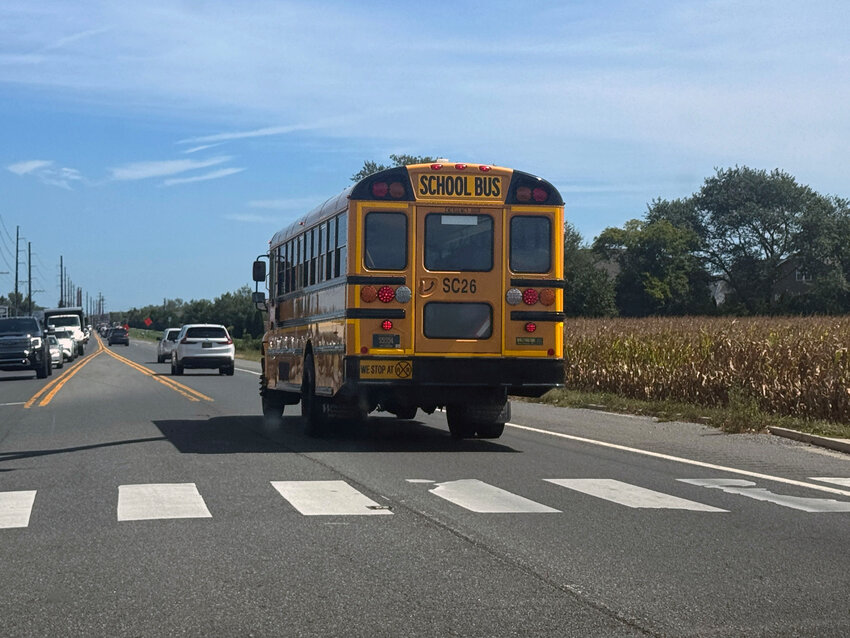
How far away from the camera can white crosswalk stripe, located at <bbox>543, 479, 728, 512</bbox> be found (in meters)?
9.58

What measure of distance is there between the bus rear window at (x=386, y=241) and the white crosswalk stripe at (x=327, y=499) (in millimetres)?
Result: 3819

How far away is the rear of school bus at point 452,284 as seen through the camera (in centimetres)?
1399

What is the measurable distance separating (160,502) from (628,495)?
3929 mm

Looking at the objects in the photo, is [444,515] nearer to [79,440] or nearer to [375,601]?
[375,601]

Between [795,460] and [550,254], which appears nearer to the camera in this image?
[795,460]

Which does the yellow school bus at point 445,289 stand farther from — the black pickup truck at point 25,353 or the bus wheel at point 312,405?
the black pickup truck at point 25,353

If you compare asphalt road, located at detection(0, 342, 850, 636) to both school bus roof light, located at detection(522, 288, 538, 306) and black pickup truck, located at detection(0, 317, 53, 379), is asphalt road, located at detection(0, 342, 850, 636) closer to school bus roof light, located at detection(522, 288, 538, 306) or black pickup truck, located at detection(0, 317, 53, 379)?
school bus roof light, located at detection(522, 288, 538, 306)

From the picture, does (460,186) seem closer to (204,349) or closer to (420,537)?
(420,537)

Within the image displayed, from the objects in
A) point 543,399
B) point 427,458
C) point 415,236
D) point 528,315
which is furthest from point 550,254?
point 543,399

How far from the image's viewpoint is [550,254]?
47.4 ft

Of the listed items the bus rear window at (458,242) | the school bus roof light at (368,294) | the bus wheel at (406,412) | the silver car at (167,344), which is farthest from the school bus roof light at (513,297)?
the silver car at (167,344)

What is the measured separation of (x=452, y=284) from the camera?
46.5 feet

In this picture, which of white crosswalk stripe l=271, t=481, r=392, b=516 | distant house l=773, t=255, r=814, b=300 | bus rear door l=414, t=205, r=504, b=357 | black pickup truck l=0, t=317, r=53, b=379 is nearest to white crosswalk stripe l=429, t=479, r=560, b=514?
white crosswalk stripe l=271, t=481, r=392, b=516

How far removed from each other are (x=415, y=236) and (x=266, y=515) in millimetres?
5800
